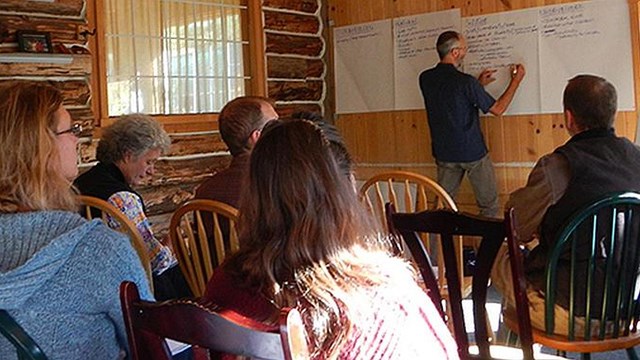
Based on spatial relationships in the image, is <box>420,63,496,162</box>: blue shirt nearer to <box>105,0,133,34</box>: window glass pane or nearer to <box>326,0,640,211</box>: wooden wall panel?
<box>326,0,640,211</box>: wooden wall panel

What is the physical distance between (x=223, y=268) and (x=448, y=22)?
425 centimetres

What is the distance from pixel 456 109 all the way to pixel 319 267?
12.6ft

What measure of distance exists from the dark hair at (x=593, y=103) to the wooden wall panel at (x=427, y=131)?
2.18 metres

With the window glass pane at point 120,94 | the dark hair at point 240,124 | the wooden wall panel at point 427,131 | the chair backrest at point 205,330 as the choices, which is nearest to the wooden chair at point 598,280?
the dark hair at point 240,124

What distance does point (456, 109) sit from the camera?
16.0 feet

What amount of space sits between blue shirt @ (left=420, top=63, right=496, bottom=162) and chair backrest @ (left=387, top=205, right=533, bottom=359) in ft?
9.53

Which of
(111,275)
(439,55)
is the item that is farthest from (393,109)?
(111,275)

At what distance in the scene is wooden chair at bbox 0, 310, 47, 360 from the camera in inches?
53.1

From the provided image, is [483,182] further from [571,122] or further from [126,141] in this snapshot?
[126,141]

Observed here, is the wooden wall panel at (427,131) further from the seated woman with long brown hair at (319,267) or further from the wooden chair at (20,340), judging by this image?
the wooden chair at (20,340)

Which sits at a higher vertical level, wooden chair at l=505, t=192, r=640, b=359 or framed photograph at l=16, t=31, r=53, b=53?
framed photograph at l=16, t=31, r=53, b=53

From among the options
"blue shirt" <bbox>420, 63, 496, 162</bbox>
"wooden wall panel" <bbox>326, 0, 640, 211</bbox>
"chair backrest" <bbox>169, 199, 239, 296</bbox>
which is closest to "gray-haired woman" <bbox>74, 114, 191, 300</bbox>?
"chair backrest" <bbox>169, 199, 239, 296</bbox>

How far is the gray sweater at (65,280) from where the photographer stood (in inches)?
55.4

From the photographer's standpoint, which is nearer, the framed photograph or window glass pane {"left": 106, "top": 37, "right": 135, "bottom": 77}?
the framed photograph
